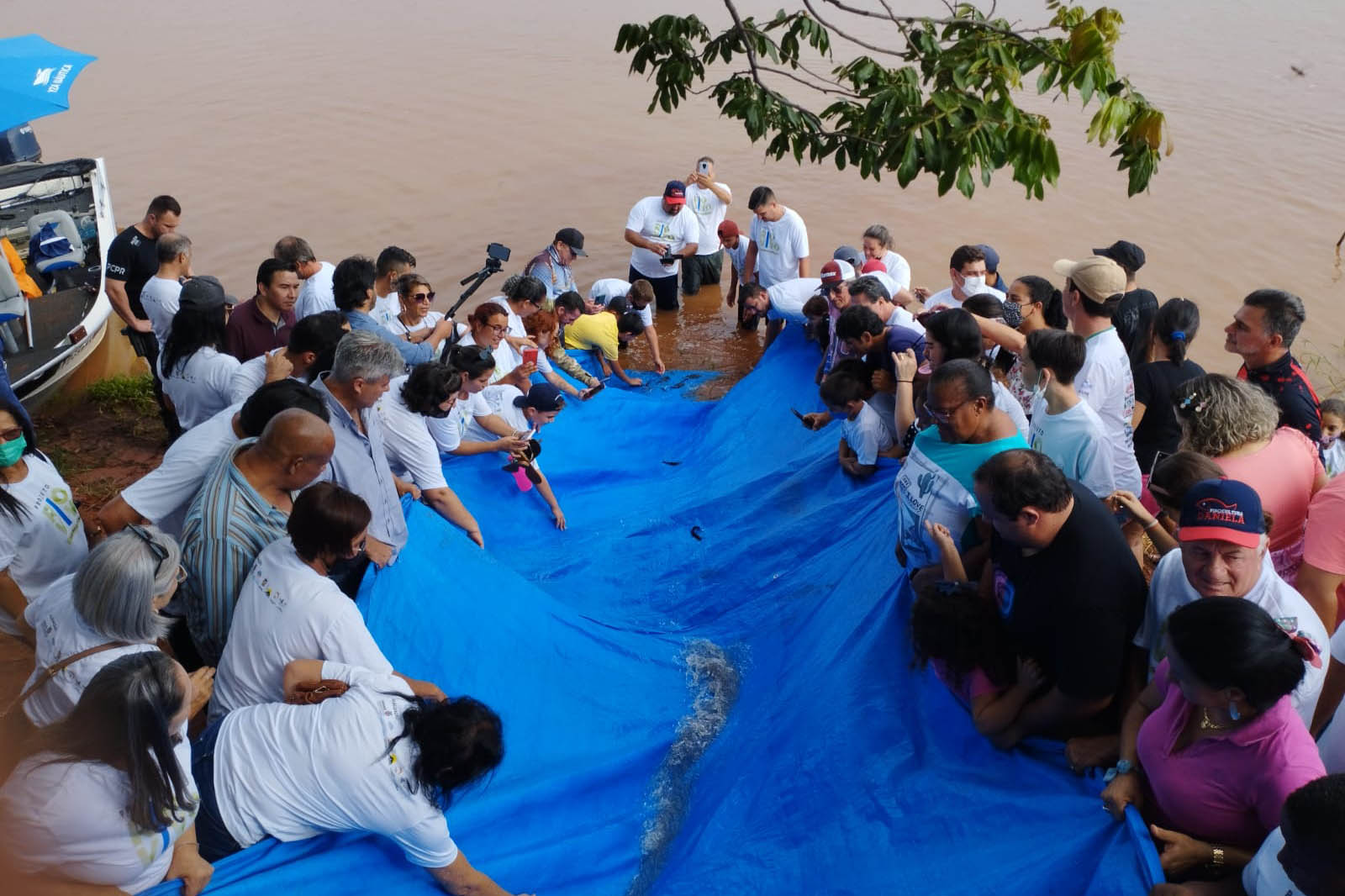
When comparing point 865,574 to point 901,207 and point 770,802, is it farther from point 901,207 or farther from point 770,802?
point 901,207

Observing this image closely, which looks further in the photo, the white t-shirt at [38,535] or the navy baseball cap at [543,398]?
the navy baseball cap at [543,398]

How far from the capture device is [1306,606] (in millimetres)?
2402

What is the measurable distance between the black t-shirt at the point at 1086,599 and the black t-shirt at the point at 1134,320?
9.30 ft

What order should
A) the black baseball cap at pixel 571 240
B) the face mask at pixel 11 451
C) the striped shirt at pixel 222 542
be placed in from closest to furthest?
1. the striped shirt at pixel 222 542
2. the face mask at pixel 11 451
3. the black baseball cap at pixel 571 240

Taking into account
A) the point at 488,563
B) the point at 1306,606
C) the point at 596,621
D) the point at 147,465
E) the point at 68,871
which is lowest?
the point at 147,465

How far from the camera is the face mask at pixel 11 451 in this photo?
3.36m

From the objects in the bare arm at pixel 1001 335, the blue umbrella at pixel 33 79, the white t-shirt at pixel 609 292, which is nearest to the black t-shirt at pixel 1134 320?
the bare arm at pixel 1001 335

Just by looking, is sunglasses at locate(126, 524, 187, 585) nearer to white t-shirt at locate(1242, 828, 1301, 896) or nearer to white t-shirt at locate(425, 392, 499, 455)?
white t-shirt at locate(425, 392, 499, 455)

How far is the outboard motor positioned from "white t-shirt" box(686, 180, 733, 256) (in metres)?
6.71

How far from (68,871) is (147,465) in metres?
4.73

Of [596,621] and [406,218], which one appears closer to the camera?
[596,621]

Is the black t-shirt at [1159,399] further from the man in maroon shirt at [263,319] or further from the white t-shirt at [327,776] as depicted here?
the man in maroon shirt at [263,319]

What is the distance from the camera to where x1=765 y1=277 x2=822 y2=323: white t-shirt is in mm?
6754

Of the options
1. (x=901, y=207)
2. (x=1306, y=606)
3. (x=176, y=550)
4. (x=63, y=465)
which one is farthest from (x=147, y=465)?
(x=901, y=207)
